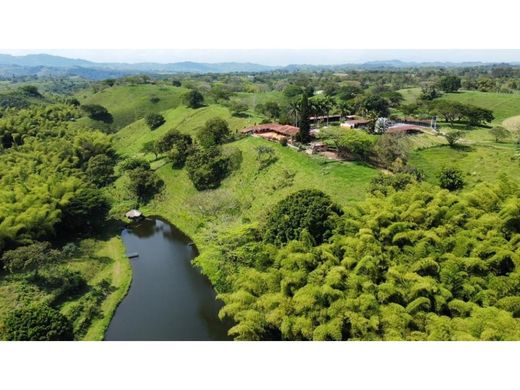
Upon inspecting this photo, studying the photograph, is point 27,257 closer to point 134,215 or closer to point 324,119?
point 134,215

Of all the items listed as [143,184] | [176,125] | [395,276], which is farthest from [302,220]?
[176,125]

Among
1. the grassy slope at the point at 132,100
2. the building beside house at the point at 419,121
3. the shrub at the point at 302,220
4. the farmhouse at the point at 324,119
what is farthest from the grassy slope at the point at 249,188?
the grassy slope at the point at 132,100

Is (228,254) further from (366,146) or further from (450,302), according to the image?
(366,146)

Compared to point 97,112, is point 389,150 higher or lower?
higher

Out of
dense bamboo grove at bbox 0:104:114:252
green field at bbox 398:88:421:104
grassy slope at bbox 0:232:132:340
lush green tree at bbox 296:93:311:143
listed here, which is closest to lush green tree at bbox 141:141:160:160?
dense bamboo grove at bbox 0:104:114:252

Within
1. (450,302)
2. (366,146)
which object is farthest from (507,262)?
(366,146)

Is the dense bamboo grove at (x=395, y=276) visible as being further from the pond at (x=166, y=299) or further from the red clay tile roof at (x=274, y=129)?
the red clay tile roof at (x=274, y=129)
